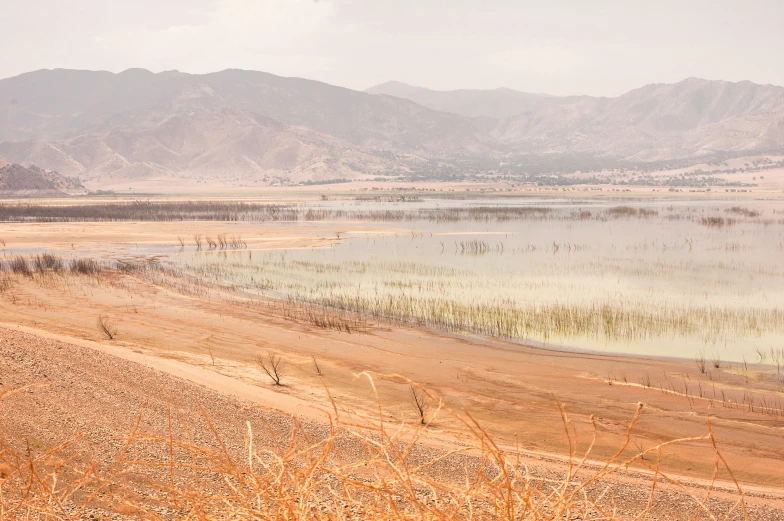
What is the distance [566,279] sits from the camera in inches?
Answer: 1137

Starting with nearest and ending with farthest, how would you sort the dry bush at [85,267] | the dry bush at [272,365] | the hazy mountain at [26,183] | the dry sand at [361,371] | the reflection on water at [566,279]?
the dry sand at [361,371] < the dry bush at [272,365] < the reflection on water at [566,279] < the dry bush at [85,267] < the hazy mountain at [26,183]

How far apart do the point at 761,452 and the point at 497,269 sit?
2129 centimetres

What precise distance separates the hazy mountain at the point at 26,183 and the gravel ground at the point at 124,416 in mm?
96272

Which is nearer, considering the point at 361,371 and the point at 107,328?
the point at 361,371

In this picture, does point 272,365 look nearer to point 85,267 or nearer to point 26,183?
point 85,267

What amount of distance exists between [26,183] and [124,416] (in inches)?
4161

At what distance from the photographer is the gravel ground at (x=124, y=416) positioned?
326 inches

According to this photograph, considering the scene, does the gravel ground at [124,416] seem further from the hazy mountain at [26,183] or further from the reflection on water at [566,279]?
the hazy mountain at [26,183]

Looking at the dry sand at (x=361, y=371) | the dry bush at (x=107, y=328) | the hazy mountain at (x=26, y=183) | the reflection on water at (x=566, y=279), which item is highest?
the hazy mountain at (x=26, y=183)

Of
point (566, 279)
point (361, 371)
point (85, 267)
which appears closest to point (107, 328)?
point (361, 371)

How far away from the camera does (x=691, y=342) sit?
19.0 m

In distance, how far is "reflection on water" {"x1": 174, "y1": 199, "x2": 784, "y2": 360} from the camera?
20359 millimetres

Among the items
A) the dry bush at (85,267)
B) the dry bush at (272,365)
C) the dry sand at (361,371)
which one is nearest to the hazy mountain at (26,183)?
the dry bush at (85,267)

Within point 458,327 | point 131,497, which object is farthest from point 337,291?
point 131,497
